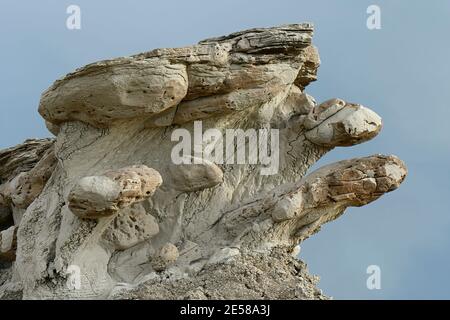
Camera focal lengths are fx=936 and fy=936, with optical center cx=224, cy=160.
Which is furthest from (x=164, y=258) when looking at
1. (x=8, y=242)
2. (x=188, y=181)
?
(x=8, y=242)

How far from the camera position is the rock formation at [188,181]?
797 cm

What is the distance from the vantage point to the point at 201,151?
339 inches

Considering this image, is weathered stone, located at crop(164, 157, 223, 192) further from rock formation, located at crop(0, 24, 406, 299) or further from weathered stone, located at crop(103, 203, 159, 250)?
weathered stone, located at crop(103, 203, 159, 250)

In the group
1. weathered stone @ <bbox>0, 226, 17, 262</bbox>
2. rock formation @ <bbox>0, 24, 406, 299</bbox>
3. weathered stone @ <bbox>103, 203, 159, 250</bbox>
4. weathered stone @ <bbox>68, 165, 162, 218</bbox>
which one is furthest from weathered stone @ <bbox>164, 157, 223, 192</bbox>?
weathered stone @ <bbox>0, 226, 17, 262</bbox>

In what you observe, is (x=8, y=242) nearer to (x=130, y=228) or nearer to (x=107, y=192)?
(x=130, y=228)

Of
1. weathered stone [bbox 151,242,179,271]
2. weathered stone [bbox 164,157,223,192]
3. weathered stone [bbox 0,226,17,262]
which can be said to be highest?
weathered stone [bbox 164,157,223,192]

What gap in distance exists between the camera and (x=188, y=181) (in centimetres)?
850

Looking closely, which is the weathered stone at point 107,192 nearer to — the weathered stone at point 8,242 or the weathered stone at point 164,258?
the weathered stone at point 164,258

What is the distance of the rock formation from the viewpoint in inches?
314

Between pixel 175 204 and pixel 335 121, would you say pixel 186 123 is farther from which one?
pixel 335 121

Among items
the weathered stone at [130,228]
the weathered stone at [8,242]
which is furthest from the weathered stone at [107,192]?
the weathered stone at [8,242]

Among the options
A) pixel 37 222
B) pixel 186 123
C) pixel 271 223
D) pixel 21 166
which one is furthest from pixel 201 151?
pixel 21 166
